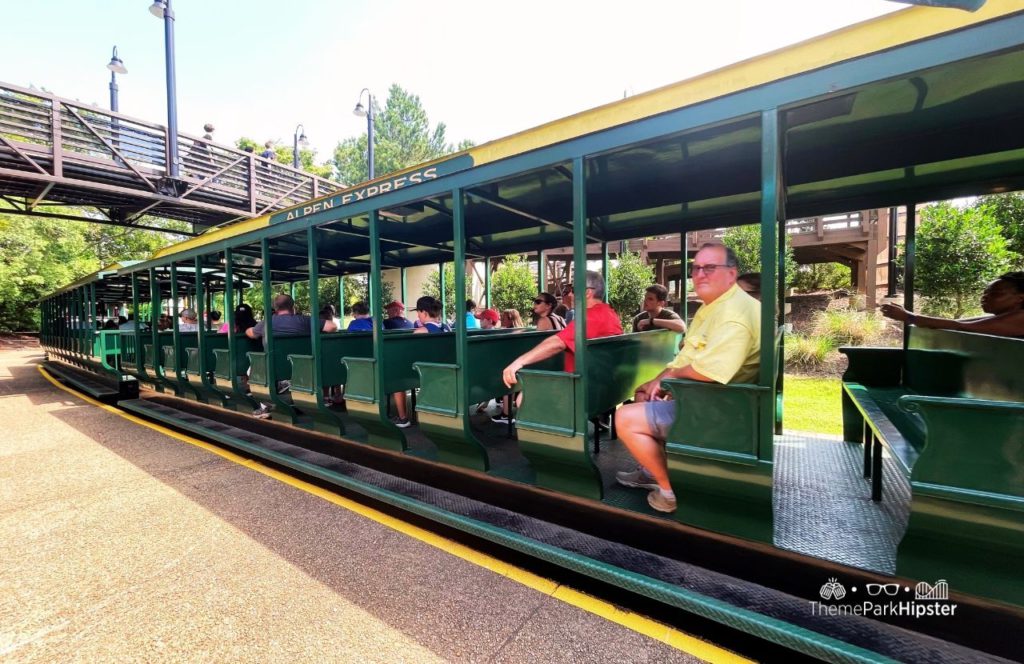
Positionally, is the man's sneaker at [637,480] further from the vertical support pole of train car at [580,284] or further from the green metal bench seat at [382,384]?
the green metal bench seat at [382,384]

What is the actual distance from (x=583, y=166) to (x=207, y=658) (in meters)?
3.09

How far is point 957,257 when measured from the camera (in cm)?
830

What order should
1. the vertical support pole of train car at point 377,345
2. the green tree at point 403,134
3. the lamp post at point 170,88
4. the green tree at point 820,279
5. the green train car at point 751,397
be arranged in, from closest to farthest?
the green train car at point 751,397 < the vertical support pole of train car at point 377,345 < the lamp post at point 170,88 < the green tree at point 820,279 < the green tree at point 403,134

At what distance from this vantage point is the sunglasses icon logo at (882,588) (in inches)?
71.5

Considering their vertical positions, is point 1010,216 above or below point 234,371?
above

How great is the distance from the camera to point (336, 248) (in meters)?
6.71

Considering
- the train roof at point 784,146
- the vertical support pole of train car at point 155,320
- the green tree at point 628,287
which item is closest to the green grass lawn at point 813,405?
the train roof at point 784,146

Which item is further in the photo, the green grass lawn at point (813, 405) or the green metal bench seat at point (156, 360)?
the green metal bench seat at point (156, 360)

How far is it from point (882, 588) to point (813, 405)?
5262 millimetres

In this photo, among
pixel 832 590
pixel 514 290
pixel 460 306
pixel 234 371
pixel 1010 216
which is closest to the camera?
pixel 832 590

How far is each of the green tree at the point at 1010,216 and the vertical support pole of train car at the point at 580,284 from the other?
11273 mm

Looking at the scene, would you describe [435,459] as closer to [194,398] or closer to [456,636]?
[456,636]

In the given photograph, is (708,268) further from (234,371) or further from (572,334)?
(234,371)

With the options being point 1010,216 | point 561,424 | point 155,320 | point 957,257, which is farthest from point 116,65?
point 1010,216
